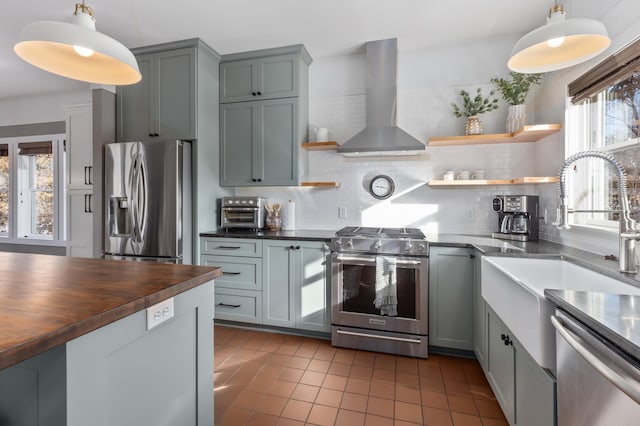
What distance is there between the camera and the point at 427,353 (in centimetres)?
249

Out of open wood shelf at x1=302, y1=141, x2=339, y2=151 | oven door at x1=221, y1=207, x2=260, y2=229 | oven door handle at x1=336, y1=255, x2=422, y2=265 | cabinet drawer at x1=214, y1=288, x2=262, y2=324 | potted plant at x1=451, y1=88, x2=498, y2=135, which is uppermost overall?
potted plant at x1=451, y1=88, x2=498, y2=135

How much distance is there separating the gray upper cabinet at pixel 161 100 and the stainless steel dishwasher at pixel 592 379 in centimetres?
307

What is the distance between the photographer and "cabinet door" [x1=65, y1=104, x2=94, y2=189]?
3322 mm

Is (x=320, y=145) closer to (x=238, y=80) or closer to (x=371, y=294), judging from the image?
(x=238, y=80)

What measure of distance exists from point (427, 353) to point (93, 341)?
234cm

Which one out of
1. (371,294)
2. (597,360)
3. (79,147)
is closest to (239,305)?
(371,294)

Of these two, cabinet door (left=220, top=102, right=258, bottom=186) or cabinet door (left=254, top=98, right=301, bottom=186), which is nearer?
cabinet door (left=254, top=98, right=301, bottom=186)

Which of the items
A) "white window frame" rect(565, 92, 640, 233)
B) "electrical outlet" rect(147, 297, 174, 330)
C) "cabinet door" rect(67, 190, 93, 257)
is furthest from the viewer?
"cabinet door" rect(67, 190, 93, 257)

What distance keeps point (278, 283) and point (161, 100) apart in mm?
2159

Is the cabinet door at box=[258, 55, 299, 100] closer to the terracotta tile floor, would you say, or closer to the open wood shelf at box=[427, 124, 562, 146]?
the open wood shelf at box=[427, 124, 562, 146]

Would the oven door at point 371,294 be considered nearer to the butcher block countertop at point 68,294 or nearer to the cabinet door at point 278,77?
the butcher block countertop at point 68,294

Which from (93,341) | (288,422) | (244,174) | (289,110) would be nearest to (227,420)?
(288,422)

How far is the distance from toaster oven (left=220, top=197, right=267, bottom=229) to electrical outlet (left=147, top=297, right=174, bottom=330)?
2144mm

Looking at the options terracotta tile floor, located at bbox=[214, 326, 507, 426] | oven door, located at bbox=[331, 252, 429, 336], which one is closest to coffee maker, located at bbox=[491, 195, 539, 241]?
oven door, located at bbox=[331, 252, 429, 336]
